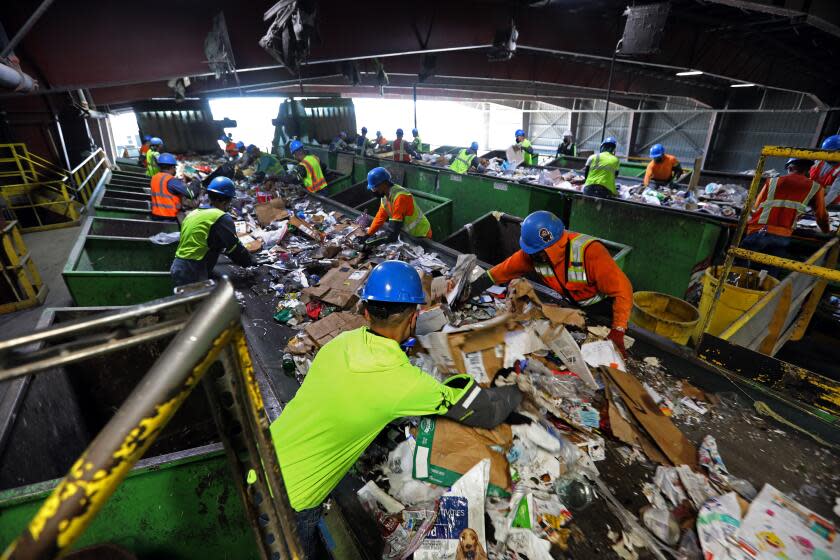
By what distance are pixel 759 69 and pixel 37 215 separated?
16570 mm

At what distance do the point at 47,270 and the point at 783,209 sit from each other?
987 centimetres

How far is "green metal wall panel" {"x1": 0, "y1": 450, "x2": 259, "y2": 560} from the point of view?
1.41m

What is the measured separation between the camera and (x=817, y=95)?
1079 cm

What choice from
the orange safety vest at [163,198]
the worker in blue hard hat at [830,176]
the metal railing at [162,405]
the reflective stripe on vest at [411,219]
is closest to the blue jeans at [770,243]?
the worker in blue hard hat at [830,176]

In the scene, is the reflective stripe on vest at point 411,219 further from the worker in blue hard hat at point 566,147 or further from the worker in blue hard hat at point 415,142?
the worker in blue hard hat at point 566,147

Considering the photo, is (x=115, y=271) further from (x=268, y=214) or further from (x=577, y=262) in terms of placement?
(x=577, y=262)

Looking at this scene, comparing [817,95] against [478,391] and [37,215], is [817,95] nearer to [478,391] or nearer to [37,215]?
[478,391]

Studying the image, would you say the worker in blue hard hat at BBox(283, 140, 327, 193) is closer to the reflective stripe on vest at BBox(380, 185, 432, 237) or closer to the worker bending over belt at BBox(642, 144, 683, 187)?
the reflective stripe on vest at BBox(380, 185, 432, 237)

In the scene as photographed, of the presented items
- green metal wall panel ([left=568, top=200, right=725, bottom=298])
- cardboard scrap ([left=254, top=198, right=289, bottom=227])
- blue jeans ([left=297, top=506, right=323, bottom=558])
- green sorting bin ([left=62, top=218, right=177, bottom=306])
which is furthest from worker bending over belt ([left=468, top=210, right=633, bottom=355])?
cardboard scrap ([left=254, top=198, right=289, bottom=227])

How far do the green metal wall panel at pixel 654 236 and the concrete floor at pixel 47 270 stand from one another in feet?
20.0

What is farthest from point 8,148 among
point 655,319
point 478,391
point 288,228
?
point 655,319

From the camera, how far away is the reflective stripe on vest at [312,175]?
7.44 m

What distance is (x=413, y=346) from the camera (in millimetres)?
2461

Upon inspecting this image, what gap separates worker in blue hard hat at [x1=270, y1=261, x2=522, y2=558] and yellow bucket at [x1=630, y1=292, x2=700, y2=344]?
211 centimetres
